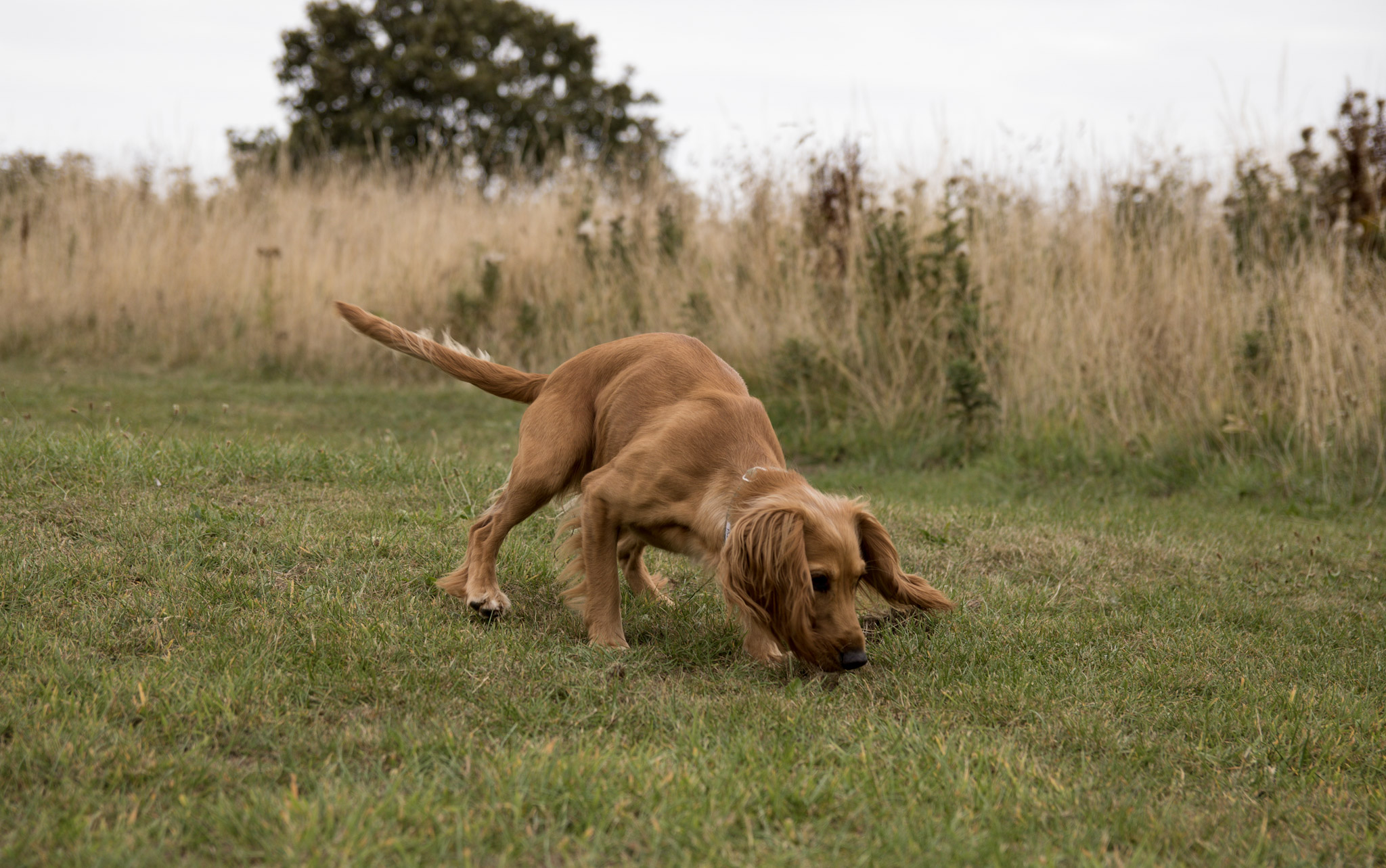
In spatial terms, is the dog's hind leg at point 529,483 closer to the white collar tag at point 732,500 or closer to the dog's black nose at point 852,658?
the white collar tag at point 732,500

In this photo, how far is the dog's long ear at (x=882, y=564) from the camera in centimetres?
326

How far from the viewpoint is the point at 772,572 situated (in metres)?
2.86

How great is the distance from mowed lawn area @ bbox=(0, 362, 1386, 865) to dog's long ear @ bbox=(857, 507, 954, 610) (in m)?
0.16

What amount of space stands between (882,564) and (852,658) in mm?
453

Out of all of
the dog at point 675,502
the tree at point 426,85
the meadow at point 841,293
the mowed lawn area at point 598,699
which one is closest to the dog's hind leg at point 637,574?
the dog at point 675,502

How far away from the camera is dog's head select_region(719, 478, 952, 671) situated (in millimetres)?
2863

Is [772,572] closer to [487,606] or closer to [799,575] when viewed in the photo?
[799,575]

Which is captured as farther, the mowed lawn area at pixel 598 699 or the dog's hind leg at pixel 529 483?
the dog's hind leg at pixel 529 483

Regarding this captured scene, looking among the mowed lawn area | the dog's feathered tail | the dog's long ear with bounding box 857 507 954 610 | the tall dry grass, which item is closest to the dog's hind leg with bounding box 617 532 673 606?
the mowed lawn area

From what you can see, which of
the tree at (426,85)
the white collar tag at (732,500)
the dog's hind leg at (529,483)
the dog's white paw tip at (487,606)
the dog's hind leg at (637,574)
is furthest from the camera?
the tree at (426,85)

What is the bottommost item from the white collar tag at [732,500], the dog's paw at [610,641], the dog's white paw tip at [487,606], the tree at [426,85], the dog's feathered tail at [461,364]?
the dog's paw at [610,641]

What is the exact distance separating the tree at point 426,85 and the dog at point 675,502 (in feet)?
60.6

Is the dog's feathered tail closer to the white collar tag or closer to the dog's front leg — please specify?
the dog's front leg

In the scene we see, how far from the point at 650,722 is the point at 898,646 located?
1054mm
